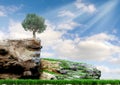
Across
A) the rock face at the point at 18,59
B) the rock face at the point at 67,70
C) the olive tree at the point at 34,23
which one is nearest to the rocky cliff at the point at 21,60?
the rock face at the point at 18,59

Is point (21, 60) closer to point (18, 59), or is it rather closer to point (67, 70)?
point (18, 59)

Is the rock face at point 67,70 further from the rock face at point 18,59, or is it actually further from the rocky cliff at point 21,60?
the rock face at point 18,59

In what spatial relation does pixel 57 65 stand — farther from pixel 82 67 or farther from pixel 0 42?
pixel 0 42

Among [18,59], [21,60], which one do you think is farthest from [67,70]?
[18,59]

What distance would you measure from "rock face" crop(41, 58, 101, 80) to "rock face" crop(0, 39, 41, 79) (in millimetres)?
3503

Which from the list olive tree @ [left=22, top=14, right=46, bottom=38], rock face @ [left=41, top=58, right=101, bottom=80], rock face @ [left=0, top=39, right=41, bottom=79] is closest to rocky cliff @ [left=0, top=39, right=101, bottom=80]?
rock face @ [left=0, top=39, right=41, bottom=79]

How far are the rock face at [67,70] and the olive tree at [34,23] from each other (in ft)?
18.8

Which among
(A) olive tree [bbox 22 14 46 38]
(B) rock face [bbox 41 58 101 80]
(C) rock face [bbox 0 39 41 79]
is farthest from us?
(A) olive tree [bbox 22 14 46 38]

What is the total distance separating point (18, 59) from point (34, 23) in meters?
12.4

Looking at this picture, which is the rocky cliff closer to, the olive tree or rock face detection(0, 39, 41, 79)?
rock face detection(0, 39, 41, 79)

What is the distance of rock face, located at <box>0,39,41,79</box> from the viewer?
155 feet

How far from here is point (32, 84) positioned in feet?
139

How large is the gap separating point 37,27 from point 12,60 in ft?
41.1

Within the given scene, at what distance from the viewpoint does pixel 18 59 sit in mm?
47219
